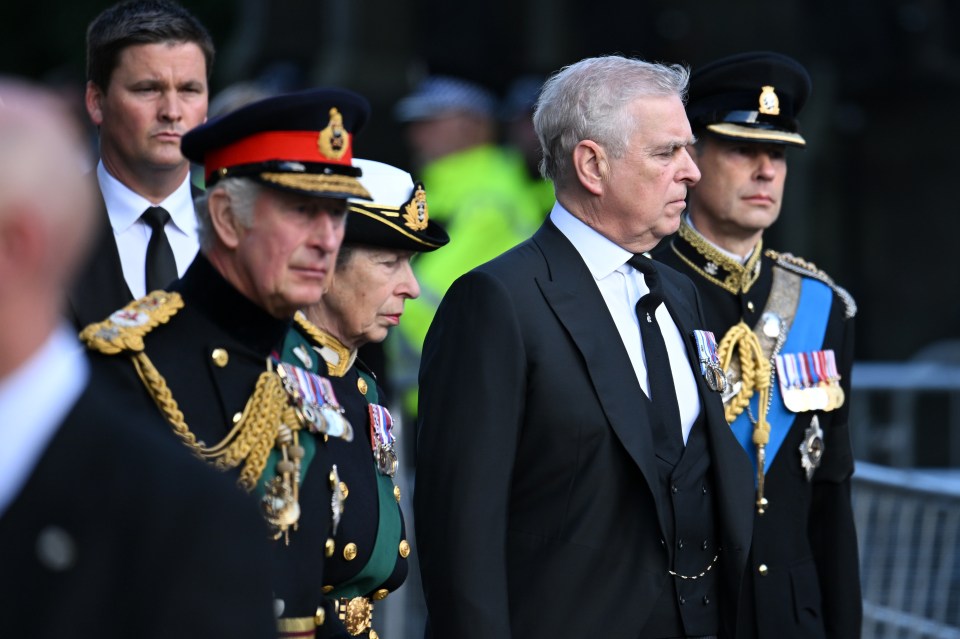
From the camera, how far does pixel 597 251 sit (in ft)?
14.1

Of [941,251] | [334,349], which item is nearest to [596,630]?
[334,349]

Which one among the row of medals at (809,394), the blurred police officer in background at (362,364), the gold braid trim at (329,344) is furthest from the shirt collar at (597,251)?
the row of medals at (809,394)

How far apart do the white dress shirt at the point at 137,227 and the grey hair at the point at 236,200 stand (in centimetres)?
121

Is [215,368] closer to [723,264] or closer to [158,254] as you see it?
[158,254]

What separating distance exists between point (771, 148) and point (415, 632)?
3.64 meters

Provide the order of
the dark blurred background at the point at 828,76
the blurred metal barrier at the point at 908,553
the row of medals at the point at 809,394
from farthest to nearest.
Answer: the dark blurred background at the point at 828,76, the blurred metal barrier at the point at 908,553, the row of medals at the point at 809,394

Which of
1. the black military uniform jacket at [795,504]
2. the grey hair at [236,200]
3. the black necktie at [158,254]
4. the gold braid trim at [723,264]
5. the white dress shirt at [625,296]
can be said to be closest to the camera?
the grey hair at [236,200]

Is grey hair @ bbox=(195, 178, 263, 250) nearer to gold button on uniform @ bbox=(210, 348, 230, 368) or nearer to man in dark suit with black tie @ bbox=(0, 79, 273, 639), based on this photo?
gold button on uniform @ bbox=(210, 348, 230, 368)

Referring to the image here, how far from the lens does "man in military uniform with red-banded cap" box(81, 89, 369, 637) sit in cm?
323

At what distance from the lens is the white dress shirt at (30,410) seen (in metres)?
1.99

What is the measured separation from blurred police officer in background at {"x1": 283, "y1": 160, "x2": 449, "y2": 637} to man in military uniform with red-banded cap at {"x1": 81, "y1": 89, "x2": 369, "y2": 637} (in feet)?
0.90

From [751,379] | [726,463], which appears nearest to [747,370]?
[751,379]

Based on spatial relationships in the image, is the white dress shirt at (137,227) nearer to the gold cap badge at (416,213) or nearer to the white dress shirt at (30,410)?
the gold cap badge at (416,213)

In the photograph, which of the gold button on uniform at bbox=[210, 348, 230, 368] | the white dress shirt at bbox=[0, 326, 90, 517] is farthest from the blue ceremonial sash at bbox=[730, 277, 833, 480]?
the white dress shirt at bbox=[0, 326, 90, 517]
